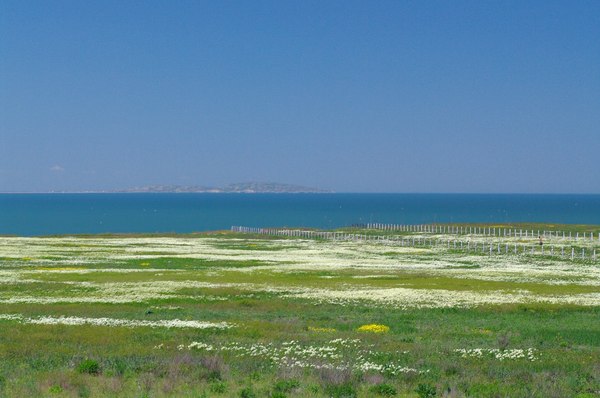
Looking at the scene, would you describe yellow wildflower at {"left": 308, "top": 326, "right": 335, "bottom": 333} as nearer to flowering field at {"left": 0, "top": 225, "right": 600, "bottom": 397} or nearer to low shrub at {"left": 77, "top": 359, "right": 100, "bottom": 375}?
flowering field at {"left": 0, "top": 225, "right": 600, "bottom": 397}

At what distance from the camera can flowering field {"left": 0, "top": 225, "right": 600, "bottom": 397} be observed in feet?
62.9

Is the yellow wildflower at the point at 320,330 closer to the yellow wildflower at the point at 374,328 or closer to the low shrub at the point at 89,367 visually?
the yellow wildflower at the point at 374,328

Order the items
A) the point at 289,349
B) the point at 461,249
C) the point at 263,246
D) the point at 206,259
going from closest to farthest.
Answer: the point at 289,349
the point at 206,259
the point at 461,249
the point at 263,246

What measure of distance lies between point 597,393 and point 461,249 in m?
76.5

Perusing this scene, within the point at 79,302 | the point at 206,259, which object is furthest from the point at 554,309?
the point at 206,259

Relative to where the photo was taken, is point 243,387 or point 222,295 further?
point 222,295

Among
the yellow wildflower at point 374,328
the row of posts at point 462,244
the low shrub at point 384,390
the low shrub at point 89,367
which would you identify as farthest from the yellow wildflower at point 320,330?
the row of posts at point 462,244

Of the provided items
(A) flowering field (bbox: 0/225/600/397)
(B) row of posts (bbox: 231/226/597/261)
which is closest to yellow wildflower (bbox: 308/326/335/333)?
(A) flowering field (bbox: 0/225/600/397)

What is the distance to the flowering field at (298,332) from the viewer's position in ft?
62.9

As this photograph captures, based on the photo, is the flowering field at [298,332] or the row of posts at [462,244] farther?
the row of posts at [462,244]

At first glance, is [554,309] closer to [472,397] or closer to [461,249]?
[472,397]

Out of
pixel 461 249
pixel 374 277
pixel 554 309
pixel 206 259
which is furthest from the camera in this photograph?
pixel 461 249

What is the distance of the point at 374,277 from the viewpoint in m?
57.7

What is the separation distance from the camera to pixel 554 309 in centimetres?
3841
